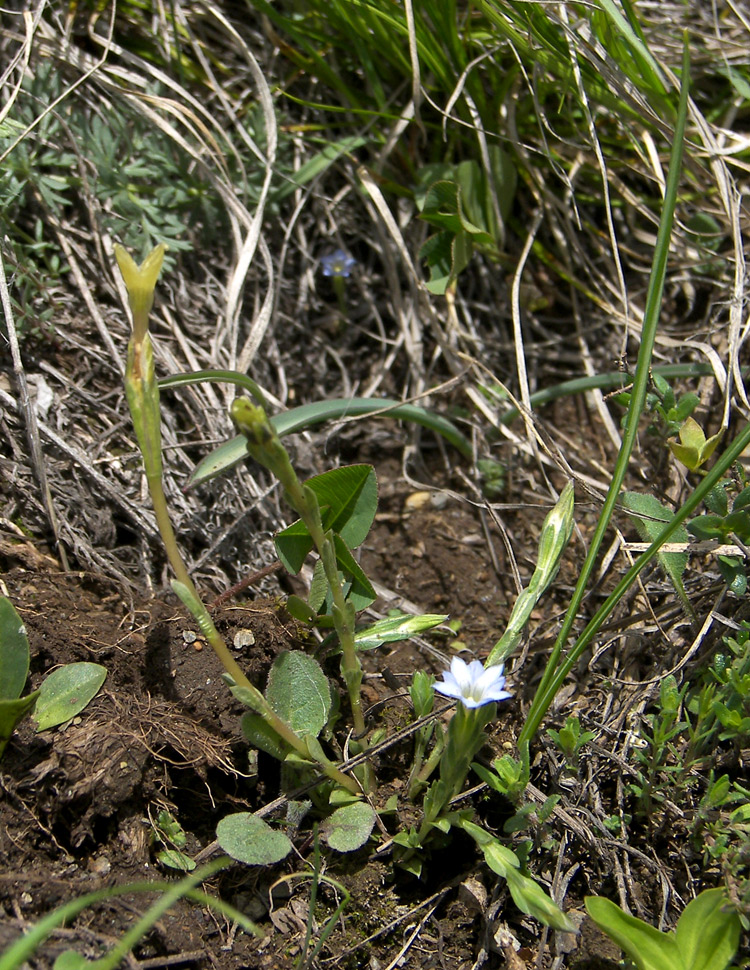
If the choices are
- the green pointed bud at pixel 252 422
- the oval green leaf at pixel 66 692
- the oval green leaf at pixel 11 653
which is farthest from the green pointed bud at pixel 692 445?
the oval green leaf at pixel 11 653

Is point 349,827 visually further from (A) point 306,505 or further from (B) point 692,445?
(B) point 692,445

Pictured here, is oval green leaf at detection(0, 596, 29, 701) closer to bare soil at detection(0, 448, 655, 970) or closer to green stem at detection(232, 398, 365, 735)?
bare soil at detection(0, 448, 655, 970)

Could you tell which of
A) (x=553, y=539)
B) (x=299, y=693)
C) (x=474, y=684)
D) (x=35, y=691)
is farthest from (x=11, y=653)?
(x=553, y=539)

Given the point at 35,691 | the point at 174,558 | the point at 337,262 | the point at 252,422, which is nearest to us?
the point at 252,422

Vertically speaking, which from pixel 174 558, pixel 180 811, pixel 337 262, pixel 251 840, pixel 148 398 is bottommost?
pixel 180 811

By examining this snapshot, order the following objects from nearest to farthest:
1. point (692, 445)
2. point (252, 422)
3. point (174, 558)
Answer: point (252, 422), point (174, 558), point (692, 445)

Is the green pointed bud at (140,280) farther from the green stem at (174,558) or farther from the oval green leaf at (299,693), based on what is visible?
the oval green leaf at (299,693)
